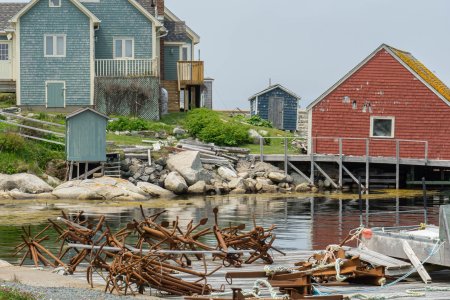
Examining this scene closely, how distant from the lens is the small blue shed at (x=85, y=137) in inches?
1788

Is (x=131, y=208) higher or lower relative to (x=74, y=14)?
lower

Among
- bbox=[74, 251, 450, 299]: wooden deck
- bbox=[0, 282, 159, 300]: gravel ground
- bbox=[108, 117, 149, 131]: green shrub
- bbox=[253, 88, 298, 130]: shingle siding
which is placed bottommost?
bbox=[74, 251, 450, 299]: wooden deck

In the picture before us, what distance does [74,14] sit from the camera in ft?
189

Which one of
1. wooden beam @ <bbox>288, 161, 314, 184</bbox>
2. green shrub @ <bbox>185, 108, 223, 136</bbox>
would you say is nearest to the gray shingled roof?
green shrub @ <bbox>185, 108, 223, 136</bbox>

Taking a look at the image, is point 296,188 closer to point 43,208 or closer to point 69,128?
point 69,128

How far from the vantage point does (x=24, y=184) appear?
43.2 metres

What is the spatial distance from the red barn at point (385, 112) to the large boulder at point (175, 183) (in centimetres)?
832

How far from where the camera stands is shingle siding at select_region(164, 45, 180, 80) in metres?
63.6

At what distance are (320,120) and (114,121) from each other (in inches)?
412

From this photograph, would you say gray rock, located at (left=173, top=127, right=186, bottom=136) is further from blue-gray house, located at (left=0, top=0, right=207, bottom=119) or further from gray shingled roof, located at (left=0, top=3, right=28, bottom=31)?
gray shingled roof, located at (left=0, top=3, right=28, bottom=31)

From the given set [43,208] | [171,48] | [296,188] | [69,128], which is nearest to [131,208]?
[43,208]

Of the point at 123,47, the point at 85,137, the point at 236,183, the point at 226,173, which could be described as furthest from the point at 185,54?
the point at 85,137

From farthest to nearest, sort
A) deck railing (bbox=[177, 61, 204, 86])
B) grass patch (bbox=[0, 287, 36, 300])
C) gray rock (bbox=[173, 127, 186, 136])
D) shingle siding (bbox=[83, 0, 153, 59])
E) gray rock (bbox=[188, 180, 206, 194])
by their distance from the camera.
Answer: deck railing (bbox=[177, 61, 204, 86]) → shingle siding (bbox=[83, 0, 153, 59]) → gray rock (bbox=[173, 127, 186, 136]) → gray rock (bbox=[188, 180, 206, 194]) → grass patch (bbox=[0, 287, 36, 300])

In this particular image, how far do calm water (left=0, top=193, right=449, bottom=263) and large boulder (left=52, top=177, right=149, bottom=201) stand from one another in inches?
52.7
